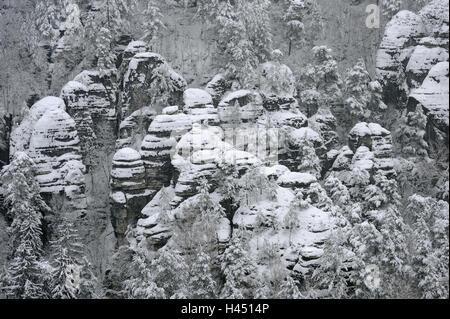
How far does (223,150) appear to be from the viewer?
101 ft

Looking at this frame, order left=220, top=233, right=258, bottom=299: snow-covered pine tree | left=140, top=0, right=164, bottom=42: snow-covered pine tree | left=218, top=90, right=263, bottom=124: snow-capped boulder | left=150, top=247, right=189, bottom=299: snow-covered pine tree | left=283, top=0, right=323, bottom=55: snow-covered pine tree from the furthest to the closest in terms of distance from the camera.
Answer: left=283, top=0, right=323, bottom=55: snow-covered pine tree
left=140, top=0, right=164, bottom=42: snow-covered pine tree
left=218, top=90, right=263, bottom=124: snow-capped boulder
left=220, top=233, right=258, bottom=299: snow-covered pine tree
left=150, top=247, right=189, bottom=299: snow-covered pine tree

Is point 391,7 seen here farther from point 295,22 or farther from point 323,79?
point 323,79

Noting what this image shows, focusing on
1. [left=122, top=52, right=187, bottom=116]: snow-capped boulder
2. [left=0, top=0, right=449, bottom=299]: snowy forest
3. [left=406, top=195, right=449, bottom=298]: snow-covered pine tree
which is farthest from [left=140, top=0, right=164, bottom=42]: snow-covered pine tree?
[left=406, top=195, right=449, bottom=298]: snow-covered pine tree

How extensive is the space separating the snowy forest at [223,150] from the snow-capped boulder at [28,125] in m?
0.18

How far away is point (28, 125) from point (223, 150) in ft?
55.7

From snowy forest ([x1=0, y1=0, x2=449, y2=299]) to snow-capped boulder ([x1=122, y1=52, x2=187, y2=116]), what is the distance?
0.16m

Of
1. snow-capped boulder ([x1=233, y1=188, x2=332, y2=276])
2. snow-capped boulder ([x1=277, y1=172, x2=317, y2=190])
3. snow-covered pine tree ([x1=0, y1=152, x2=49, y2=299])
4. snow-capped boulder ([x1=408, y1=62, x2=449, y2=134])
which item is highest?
snow-capped boulder ([x1=408, y1=62, x2=449, y2=134])

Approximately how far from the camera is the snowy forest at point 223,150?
25141mm

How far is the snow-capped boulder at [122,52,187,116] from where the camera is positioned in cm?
3816

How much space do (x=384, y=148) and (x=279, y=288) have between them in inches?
679

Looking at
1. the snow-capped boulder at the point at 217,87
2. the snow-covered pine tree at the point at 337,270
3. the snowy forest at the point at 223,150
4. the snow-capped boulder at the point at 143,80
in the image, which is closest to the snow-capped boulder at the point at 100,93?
the snowy forest at the point at 223,150

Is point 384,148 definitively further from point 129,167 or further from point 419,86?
point 129,167

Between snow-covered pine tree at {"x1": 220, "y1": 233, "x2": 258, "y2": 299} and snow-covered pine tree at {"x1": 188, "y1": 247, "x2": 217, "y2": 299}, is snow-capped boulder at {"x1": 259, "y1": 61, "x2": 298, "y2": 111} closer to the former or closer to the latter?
snow-covered pine tree at {"x1": 220, "y1": 233, "x2": 258, "y2": 299}

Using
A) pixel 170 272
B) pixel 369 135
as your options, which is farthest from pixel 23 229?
pixel 369 135
